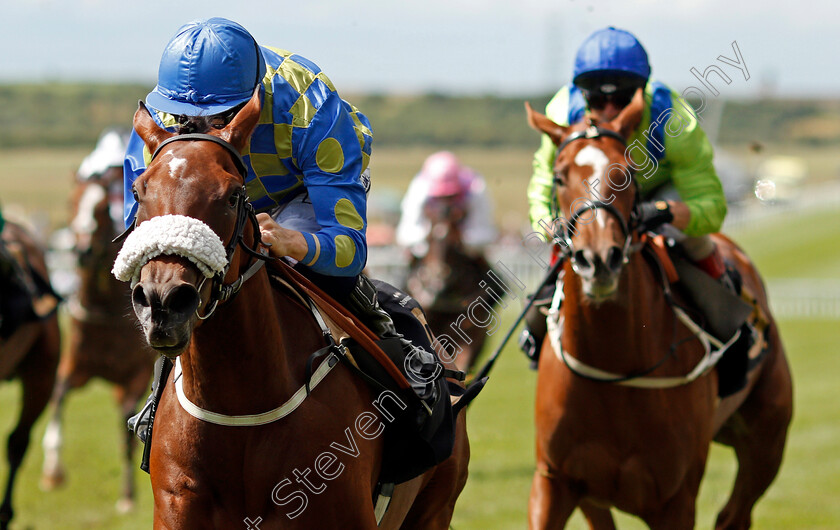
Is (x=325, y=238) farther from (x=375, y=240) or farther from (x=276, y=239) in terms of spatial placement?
(x=375, y=240)

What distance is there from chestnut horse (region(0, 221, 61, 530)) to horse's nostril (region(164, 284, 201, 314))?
4972 mm

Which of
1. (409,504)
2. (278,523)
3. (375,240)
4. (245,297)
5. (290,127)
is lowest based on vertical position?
(375,240)

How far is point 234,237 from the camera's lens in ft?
8.40

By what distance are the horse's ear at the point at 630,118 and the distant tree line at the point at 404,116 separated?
33.0m

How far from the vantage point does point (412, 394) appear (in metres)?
3.38

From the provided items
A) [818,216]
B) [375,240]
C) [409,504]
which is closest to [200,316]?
[409,504]

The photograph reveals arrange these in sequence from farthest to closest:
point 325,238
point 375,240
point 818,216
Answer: point 818,216 < point 375,240 < point 325,238

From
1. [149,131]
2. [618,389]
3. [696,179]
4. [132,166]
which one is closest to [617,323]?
[618,389]

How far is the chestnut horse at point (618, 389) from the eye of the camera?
4277 mm

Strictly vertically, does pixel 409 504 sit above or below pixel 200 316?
below

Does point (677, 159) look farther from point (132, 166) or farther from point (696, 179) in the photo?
point (132, 166)

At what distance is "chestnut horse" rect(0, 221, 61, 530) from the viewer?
698 cm

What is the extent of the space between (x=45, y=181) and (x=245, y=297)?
38073mm

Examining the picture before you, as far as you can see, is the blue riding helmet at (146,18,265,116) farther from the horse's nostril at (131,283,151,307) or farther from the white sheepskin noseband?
the horse's nostril at (131,283,151,307)
